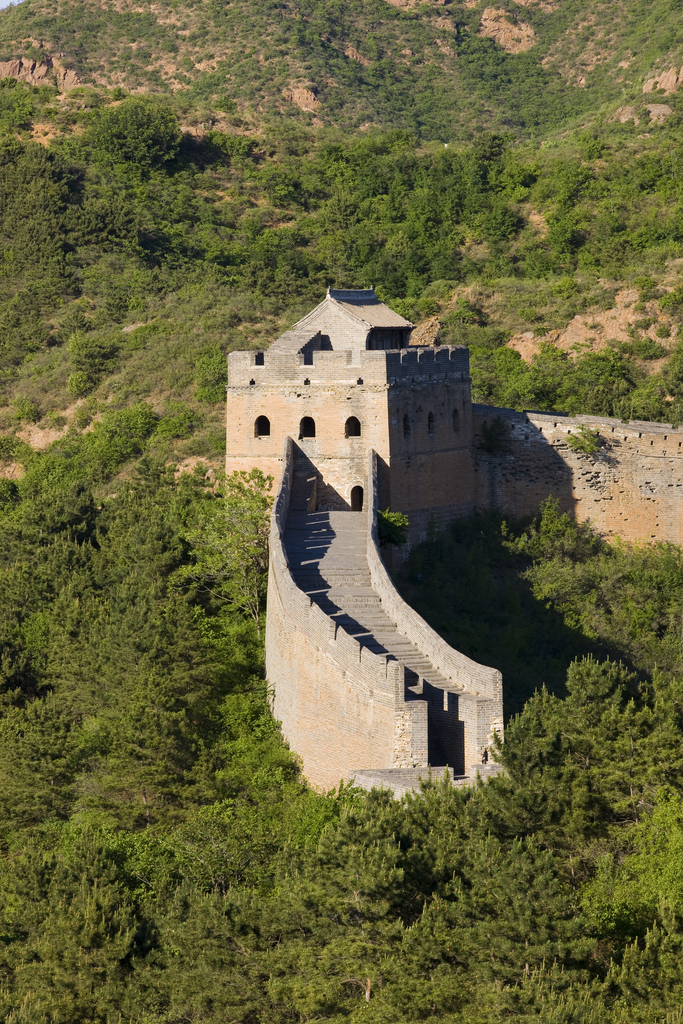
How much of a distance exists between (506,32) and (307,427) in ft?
229

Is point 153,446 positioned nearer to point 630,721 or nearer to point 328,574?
point 328,574

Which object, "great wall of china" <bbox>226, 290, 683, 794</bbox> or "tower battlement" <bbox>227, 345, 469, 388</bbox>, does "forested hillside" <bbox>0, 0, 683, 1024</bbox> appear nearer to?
"great wall of china" <bbox>226, 290, 683, 794</bbox>

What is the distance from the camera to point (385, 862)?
728 inches

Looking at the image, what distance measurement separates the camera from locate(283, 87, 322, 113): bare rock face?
266ft

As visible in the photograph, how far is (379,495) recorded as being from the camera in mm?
31781

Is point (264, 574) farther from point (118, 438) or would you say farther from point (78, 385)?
point (78, 385)

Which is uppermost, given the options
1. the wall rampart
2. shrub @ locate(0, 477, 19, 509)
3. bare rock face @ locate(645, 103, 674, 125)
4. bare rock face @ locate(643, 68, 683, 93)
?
bare rock face @ locate(643, 68, 683, 93)

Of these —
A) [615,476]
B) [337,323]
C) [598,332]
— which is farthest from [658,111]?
[337,323]

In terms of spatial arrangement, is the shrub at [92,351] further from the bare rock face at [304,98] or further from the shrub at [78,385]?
the bare rock face at [304,98]

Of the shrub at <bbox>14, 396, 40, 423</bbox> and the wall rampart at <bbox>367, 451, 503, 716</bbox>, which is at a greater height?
the shrub at <bbox>14, 396, 40, 423</bbox>

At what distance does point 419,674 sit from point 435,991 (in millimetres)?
6246

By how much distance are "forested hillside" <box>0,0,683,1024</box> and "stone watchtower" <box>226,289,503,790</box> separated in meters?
0.88

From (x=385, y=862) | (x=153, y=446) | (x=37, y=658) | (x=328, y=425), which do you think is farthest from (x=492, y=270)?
(x=385, y=862)

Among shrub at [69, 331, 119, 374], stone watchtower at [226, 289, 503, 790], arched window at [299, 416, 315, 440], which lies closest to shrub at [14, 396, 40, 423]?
shrub at [69, 331, 119, 374]
